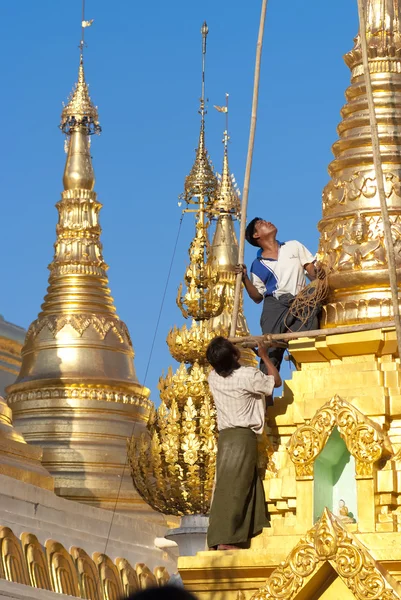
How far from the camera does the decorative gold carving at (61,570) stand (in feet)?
56.2

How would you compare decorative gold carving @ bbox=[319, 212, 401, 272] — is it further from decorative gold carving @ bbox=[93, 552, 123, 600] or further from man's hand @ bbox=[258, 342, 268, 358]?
decorative gold carving @ bbox=[93, 552, 123, 600]

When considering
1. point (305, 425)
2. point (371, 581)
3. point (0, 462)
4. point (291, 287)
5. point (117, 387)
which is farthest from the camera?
point (117, 387)

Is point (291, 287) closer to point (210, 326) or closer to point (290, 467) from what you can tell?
point (290, 467)

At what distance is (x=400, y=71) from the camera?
12.2 m

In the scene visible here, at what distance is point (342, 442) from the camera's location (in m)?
10.8

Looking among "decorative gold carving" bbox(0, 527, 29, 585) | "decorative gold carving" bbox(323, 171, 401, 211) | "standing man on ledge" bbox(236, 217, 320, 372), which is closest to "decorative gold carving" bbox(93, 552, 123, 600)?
"decorative gold carving" bbox(0, 527, 29, 585)

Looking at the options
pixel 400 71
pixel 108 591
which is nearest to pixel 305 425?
pixel 400 71

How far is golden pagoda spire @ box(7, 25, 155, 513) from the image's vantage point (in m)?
23.4

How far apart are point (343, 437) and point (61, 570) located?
A: 7231 mm

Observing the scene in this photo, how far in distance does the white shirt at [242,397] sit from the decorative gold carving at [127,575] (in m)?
7.84

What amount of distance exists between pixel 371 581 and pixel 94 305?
15.1 metres

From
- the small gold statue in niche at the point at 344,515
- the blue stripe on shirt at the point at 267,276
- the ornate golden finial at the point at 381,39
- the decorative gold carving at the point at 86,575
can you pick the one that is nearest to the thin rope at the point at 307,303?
the blue stripe on shirt at the point at 267,276

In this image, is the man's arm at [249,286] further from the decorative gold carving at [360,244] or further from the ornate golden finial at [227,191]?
the ornate golden finial at [227,191]

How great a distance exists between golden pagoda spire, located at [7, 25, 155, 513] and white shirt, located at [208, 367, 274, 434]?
12055 millimetres
